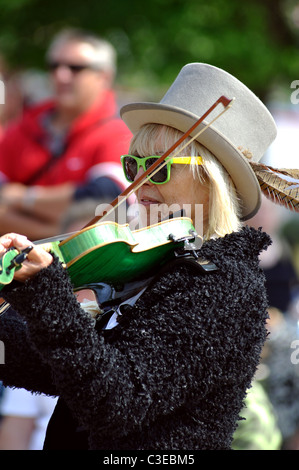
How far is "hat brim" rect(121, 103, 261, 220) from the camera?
2.01m

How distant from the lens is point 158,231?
5.96ft

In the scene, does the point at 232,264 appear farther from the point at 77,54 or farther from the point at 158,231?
the point at 77,54

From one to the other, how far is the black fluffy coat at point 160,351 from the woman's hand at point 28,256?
17 millimetres

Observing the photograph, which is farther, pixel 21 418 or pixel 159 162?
pixel 21 418

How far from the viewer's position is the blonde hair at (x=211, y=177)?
203 centimetres

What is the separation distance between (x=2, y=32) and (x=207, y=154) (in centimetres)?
725

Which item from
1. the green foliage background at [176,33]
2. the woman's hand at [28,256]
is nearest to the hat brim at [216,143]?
the woman's hand at [28,256]

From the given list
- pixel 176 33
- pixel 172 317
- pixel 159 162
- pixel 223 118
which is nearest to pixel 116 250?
pixel 172 317

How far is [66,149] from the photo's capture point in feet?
15.4

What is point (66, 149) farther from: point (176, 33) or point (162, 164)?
point (176, 33)

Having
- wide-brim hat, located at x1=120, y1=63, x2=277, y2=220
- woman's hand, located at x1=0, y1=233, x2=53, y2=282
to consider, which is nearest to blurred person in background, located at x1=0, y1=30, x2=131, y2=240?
wide-brim hat, located at x1=120, y1=63, x2=277, y2=220

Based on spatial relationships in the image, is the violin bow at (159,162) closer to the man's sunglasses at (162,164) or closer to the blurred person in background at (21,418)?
the man's sunglasses at (162,164)

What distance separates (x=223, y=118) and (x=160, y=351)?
727mm

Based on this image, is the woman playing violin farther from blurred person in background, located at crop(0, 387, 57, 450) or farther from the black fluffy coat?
blurred person in background, located at crop(0, 387, 57, 450)
